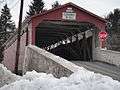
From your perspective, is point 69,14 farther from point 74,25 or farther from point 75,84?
point 75,84

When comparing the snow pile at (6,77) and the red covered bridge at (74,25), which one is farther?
the red covered bridge at (74,25)

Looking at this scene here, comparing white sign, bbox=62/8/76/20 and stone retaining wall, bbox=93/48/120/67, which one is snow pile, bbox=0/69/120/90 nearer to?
stone retaining wall, bbox=93/48/120/67

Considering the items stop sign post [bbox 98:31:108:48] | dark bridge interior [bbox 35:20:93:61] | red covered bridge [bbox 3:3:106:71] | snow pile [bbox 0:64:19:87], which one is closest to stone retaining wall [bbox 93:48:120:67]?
stop sign post [bbox 98:31:108:48]

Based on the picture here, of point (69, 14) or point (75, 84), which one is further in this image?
point (69, 14)

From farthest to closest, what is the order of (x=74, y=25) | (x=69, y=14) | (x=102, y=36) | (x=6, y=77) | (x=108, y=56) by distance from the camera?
(x=74, y=25), (x=69, y=14), (x=102, y=36), (x=108, y=56), (x=6, y=77)

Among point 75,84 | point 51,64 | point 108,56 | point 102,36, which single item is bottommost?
point 108,56

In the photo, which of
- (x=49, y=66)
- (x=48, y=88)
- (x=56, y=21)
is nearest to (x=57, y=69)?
(x=49, y=66)

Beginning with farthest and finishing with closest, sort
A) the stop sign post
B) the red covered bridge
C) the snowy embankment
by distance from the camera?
the stop sign post → the red covered bridge → the snowy embankment

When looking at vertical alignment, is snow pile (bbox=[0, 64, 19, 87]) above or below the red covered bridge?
below

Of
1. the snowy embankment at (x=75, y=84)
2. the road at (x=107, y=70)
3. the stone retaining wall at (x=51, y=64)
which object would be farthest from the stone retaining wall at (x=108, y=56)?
the snowy embankment at (x=75, y=84)

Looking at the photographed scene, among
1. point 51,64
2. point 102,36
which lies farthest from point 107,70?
point 102,36

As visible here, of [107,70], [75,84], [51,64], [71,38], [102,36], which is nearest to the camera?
[75,84]

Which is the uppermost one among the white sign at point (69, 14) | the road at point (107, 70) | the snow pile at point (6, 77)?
the white sign at point (69, 14)

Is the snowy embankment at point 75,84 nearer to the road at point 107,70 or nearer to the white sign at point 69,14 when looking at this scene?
the road at point 107,70
